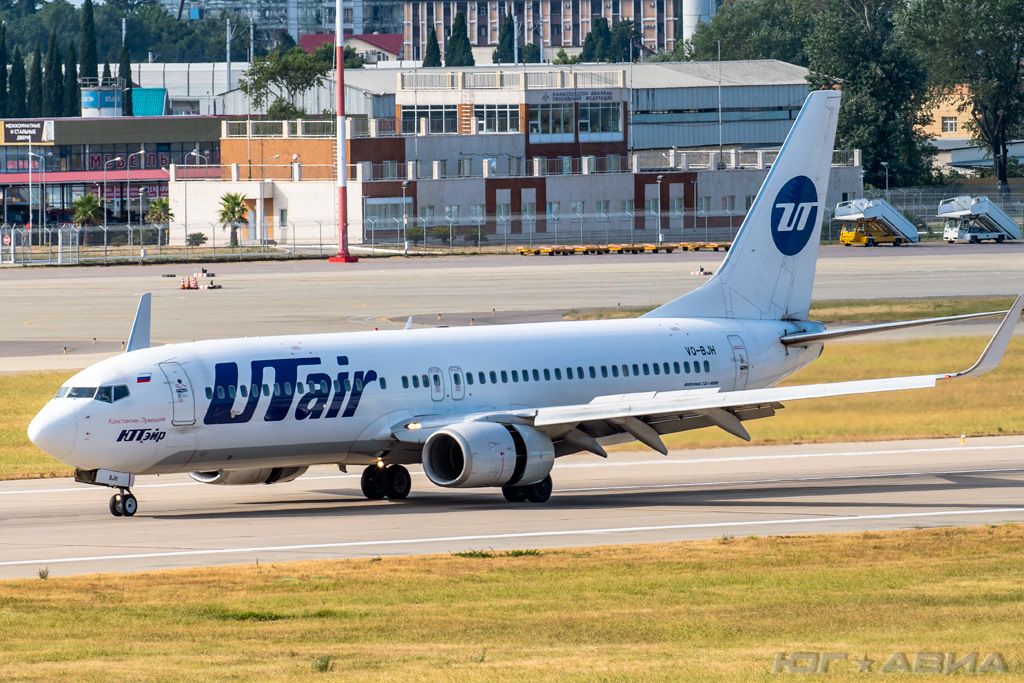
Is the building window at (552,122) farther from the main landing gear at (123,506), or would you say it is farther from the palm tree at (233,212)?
the main landing gear at (123,506)

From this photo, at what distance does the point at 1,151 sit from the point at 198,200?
5335cm

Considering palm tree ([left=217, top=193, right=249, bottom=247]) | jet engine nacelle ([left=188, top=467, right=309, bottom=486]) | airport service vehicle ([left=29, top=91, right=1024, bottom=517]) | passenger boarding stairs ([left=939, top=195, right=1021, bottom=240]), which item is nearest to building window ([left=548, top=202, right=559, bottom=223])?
palm tree ([left=217, top=193, right=249, bottom=247])

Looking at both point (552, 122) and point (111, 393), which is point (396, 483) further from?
point (552, 122)

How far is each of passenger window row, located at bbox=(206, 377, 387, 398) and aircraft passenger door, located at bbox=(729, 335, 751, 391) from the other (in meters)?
11.8

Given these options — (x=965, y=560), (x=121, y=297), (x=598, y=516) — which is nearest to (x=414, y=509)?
(x=598, y=516)

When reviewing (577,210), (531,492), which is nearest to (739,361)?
(531,492)

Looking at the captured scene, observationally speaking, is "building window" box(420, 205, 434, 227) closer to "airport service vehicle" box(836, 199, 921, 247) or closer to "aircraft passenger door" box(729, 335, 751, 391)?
"airport service vehicle" box(836, 199, 921, 247)

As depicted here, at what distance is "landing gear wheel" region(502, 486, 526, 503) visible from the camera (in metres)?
35.7

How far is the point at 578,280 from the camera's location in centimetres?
10150

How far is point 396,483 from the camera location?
3738 centimetres

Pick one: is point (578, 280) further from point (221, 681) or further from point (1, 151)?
point (1, 151)

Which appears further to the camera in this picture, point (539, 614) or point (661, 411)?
point (661, 411)

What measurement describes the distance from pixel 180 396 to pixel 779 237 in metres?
19.1

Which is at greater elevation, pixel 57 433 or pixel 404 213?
pixel 404 213
